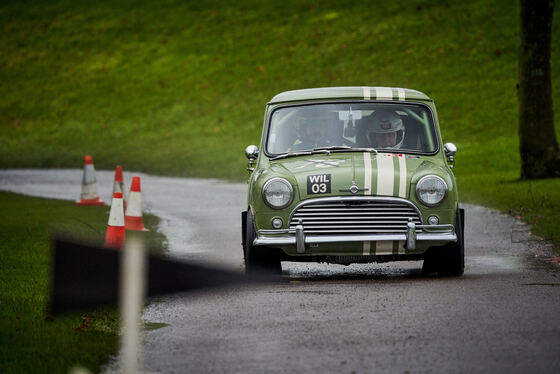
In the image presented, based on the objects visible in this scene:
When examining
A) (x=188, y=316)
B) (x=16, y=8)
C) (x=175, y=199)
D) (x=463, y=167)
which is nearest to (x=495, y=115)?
(x=463, y=167)

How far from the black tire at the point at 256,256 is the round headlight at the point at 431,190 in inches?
54.9

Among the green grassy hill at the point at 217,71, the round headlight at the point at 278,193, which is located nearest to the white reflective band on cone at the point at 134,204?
the round headlight at the point at 278,193

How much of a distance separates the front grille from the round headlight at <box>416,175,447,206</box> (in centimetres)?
14

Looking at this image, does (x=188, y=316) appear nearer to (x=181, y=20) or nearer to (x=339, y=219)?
(x=339, y=219)

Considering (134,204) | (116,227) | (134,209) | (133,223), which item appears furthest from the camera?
(133,223)

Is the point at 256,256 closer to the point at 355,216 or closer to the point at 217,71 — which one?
the point at 355,216

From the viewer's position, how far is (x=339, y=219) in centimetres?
1021

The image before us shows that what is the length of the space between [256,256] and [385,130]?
6.37 feet

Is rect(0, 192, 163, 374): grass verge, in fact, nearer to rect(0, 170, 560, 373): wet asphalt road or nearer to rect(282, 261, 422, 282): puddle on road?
rect(0, 170, 560, 373): wet asphalt road

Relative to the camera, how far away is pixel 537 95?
23.6 m

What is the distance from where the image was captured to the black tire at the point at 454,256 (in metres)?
10.5

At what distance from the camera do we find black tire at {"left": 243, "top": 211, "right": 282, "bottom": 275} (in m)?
10.5

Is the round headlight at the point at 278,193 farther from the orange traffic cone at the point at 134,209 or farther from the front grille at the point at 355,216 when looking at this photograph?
the orange traffic cone at the point at 134,209

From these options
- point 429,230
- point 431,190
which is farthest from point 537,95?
point 429,230
